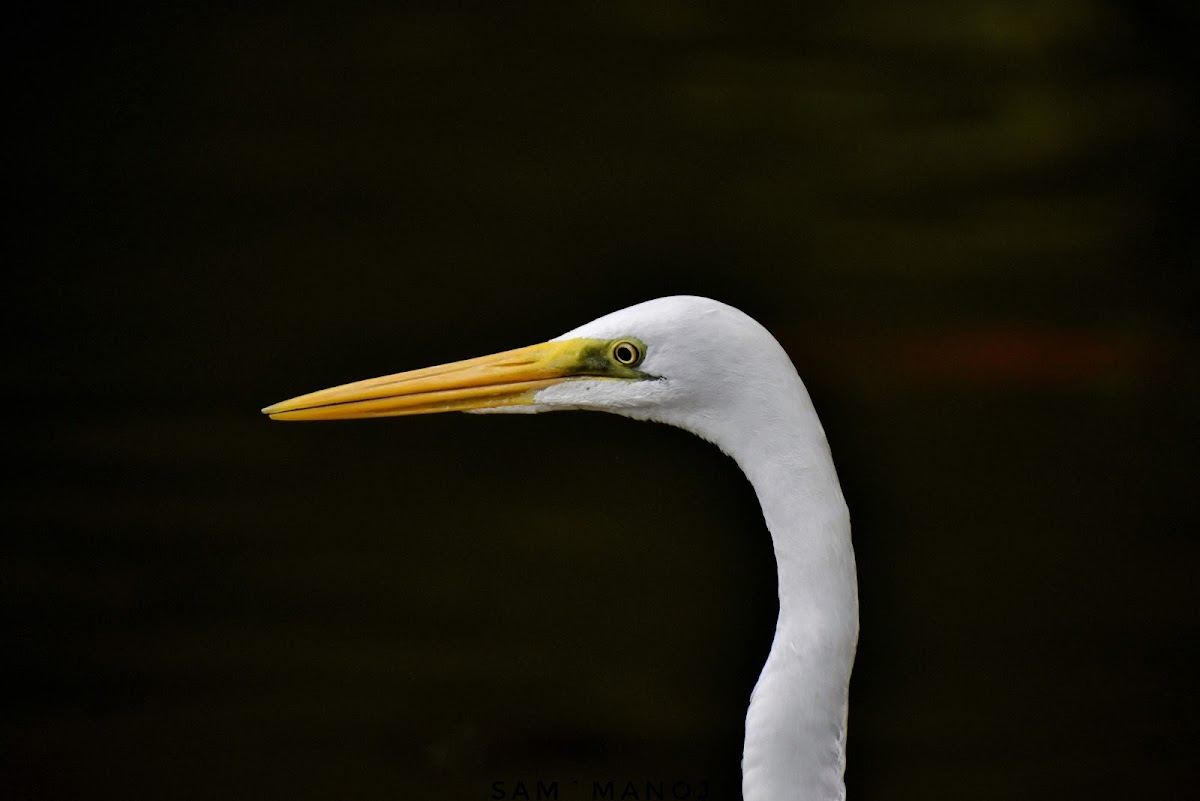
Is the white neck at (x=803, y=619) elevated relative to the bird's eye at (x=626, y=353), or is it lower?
lower

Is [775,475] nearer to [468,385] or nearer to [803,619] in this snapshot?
[803,619]

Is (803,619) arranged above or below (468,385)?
below

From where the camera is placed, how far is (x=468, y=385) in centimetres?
94

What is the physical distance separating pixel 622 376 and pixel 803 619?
24 cm

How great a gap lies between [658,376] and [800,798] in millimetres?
336

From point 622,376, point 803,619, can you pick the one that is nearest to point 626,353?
point 622,376

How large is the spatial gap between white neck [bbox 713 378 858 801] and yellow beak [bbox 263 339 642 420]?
0.15 metres

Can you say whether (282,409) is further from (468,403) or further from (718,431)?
(718,431)

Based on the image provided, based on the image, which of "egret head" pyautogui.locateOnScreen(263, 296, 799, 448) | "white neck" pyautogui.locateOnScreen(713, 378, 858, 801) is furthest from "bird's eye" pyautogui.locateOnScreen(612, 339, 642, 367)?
"white neck" pyautogui.locateOnScreen(713, 378, 858, 801)

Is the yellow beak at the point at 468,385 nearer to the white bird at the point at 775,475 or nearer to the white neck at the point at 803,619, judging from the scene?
the white bird at the point at 775,475

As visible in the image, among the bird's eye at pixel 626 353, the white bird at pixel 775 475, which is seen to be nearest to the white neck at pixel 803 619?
the white bird at pixel 775 475

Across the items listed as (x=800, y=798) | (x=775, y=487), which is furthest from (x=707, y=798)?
(x=775, y=487)

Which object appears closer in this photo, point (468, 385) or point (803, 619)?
point (803, 619)

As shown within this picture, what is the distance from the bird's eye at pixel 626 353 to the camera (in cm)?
89
